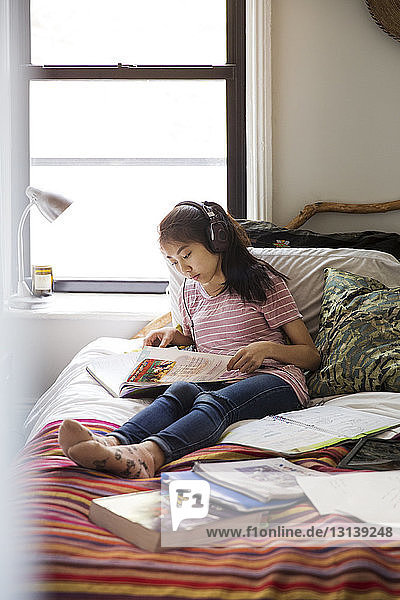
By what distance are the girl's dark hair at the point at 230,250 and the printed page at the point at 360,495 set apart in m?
0.76

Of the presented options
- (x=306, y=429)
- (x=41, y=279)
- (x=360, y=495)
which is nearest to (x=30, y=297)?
(x=41, y=279)

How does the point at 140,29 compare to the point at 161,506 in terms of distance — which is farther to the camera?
the point at 140,29

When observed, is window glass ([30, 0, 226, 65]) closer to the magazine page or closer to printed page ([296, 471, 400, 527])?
the magazine page

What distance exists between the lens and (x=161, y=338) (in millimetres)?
1860

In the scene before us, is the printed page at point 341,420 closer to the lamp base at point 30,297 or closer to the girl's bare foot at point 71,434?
the girl's bare foot at point 71,434

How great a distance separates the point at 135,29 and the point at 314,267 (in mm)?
1229

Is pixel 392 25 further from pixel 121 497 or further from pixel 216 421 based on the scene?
pixel 121 497

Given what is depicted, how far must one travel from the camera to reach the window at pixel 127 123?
252cm

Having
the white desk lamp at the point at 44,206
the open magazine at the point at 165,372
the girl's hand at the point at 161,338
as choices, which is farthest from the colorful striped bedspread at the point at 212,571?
the white desk lamp at the point at 44,206

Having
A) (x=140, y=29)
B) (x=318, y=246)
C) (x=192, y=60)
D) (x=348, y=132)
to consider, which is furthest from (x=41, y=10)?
(x=318, y=246)

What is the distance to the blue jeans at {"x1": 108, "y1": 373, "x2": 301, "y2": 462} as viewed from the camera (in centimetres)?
122

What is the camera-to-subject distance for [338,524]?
805mm

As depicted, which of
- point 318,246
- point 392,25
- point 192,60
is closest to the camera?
point 318,246

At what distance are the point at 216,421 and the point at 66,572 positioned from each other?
0.58m
